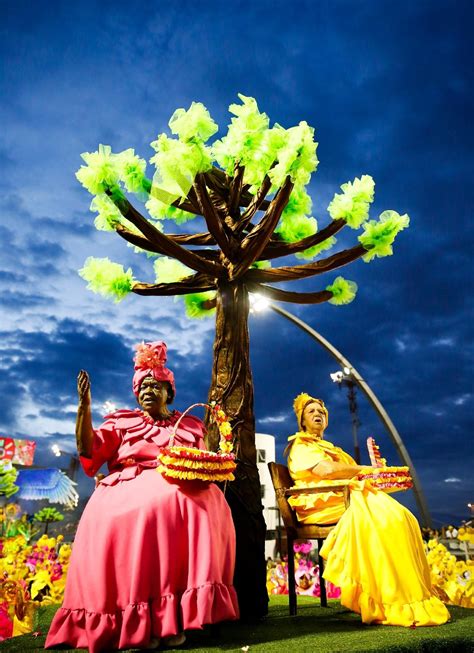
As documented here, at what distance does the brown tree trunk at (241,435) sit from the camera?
158 inches

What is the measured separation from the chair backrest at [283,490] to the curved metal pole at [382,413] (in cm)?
518

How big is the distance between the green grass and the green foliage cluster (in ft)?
9.72

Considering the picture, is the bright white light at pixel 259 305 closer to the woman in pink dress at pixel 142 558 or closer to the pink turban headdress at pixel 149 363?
the pink turban headdress at pixel 149 363

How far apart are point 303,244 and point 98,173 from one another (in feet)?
6.25

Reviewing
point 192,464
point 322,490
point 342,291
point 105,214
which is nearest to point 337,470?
point 322,490

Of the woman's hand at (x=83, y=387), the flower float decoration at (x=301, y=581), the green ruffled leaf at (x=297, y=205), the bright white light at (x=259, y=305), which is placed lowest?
the flower float decoration at (x=301, y=581)

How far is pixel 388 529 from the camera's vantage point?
3594 millimetres

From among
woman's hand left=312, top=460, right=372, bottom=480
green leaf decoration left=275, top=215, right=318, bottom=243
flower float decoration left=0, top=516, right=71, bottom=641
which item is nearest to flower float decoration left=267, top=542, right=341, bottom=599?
woman's hand left=312, top=460, right=372, bottom=480

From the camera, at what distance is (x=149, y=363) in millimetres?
3738

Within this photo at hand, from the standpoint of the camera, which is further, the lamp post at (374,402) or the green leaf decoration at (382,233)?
the lamp post at (374,402)

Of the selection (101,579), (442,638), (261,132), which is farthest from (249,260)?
(442,638)

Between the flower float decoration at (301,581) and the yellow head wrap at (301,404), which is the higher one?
the yellow head wrap at (301,404)

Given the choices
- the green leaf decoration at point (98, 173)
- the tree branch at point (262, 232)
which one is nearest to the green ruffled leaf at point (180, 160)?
the green leaf decoration at point (98, 173)

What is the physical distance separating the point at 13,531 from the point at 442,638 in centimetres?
640
